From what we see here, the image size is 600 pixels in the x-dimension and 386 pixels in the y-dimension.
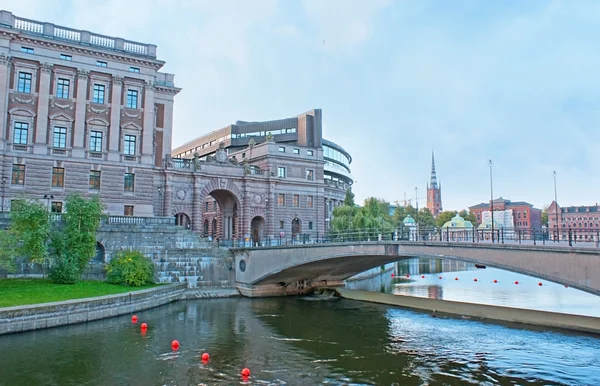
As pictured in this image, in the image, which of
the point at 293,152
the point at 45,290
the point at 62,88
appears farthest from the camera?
the point at 293,152

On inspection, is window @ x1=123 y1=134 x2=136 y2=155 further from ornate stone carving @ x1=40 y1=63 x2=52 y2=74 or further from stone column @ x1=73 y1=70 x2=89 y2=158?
ornate stone carving @ x1=40 y1=63 x2=52 y2=74

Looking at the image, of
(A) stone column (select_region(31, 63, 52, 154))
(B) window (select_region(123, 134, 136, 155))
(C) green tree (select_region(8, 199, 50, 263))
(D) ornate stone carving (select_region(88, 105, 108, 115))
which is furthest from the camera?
(B) window (select_region(123, 134, 136, 155))

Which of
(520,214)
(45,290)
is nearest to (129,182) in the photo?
(45,290)

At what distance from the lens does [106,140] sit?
159 feet

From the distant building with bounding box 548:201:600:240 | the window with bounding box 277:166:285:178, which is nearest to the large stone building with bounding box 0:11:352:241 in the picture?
the window with bounding box 277:166:285:178

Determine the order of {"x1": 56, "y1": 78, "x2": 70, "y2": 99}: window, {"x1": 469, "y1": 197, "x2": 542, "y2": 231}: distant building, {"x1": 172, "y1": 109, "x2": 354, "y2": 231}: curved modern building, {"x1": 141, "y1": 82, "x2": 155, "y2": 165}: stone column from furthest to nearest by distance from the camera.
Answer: {"x1": 469, "y1": 197, "x2": 542, "y2": 231}: distant building < {"x1": 172, "y1": 109, "x2": 354, "y2": 231}: curved modern building < {"x1": 141, "y1": 82, "x2": 155, "y2": 165}: stone column < {"x1": 56, "y1": 78, "x2": 70, "y2": 99}: window

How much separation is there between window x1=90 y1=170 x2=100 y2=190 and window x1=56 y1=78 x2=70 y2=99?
309 inches

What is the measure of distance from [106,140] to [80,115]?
3.39 metres

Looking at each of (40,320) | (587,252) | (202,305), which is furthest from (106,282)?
(587,252)

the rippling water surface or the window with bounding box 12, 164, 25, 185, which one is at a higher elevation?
the window with bounding box 12, 164, 25, 185

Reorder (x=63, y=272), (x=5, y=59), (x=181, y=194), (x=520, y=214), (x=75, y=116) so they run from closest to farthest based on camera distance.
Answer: (x=63, y=272), (x=5, y=59), (x=75, y=116), (x=181, y=194), (x=520, y=214)

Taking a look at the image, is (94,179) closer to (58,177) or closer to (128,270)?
(58,177)

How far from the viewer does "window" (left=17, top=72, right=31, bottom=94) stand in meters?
44.8

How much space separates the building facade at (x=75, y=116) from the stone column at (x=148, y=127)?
0.10 m
